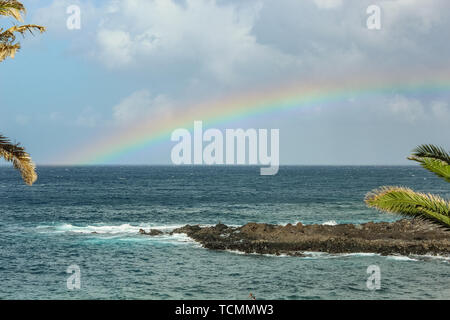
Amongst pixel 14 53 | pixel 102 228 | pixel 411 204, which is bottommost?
pixel 102 228

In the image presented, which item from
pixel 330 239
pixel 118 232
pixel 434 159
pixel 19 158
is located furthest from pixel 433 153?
pixel 118 232

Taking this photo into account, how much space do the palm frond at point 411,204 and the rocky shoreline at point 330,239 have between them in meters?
27.9

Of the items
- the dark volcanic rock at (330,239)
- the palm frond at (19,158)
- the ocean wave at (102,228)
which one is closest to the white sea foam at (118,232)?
the ocean wave at (102,228)

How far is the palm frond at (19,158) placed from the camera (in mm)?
11438

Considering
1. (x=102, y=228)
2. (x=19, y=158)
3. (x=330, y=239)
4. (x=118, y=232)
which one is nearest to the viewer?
(x=19, y=158)

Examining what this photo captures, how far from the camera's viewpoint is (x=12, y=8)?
1202 centimetres

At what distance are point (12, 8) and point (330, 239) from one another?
1396 inches

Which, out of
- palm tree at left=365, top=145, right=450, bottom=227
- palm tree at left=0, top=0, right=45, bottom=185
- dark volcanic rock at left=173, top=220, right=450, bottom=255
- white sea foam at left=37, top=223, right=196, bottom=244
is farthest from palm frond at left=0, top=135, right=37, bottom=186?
white sea foam at left=37, top=223, right=196, bottom=244

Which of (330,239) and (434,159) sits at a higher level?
(434,159)

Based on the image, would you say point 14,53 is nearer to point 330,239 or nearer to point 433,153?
point 433,153

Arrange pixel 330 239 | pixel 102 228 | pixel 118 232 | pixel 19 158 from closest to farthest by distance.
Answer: pixel 19 158 < pixel 330 239 < pixel 118 232 < pixel 102 228

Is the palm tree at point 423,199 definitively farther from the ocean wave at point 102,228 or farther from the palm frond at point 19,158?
the ocean wave at point 102,228

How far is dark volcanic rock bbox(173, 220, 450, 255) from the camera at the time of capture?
3997 cm

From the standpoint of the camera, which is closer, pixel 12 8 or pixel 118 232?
pixel 12 8
